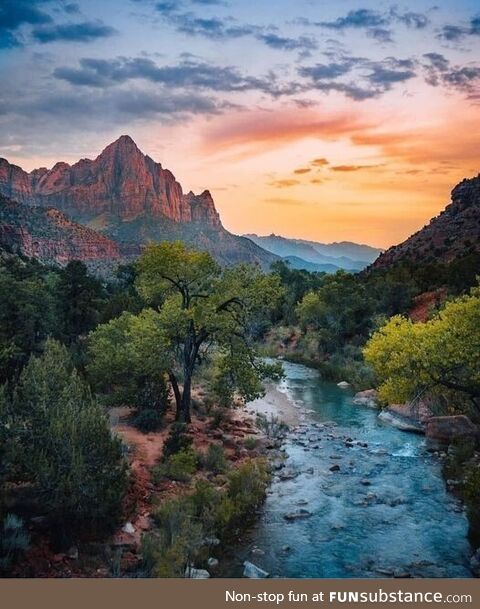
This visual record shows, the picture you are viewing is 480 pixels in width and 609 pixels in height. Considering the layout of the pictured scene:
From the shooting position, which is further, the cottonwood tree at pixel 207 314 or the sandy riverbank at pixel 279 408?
the sandy riverbank at pixel 279 408

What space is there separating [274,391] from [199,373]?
16.7 feet

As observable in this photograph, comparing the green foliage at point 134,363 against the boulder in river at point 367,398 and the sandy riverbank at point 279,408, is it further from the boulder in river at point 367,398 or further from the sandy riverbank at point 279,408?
the boulder in river at point 367,398

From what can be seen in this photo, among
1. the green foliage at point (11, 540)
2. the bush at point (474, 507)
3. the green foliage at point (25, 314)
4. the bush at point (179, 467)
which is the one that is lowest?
the bush at point (179, 467)

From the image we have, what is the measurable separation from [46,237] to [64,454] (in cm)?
9801

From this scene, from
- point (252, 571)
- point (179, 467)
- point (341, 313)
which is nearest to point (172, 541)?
point (252, 571)

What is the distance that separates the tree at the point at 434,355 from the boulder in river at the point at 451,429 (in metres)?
4.43

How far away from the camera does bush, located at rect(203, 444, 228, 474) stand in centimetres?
1877

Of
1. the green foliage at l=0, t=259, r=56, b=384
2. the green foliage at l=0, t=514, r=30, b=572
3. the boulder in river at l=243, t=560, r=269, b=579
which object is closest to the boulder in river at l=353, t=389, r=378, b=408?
the green foliage at l=0, t=259, r=56, b=384

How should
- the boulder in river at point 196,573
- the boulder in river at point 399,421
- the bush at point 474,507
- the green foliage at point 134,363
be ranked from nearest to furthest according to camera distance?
the boulder in river at point 196,573
the bush at point 474,507
the green foliage at point 134,363
the boulder in river at point 399,421

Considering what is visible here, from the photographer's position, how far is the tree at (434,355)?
1617 centimetres

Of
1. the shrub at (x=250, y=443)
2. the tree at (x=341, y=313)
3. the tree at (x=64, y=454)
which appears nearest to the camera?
the tree at (x=64, y=454)

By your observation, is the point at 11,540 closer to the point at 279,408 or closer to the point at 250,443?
the point at 250,443

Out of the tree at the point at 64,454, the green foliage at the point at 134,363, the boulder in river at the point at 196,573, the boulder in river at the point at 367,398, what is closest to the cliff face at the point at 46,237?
the green foliage at the point at 134,363
